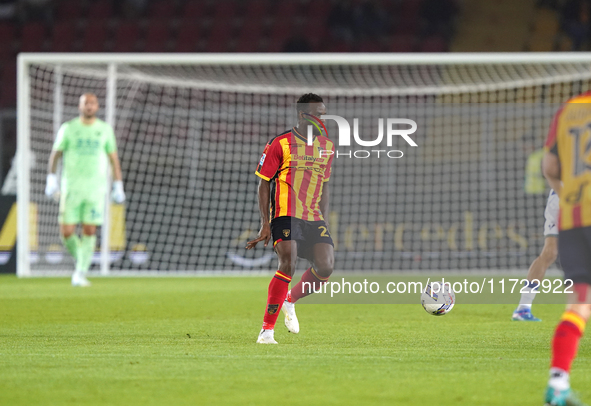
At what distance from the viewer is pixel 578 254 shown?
3.62 meters

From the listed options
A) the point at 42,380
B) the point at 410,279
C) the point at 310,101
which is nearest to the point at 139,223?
the point at 410,279

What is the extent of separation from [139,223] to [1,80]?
7.21m

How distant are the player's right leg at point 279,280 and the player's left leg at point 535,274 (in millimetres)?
2597

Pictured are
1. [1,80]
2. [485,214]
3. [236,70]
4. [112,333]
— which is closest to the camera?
[112,333]

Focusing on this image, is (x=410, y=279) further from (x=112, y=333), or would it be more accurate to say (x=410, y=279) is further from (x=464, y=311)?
(x=112, y=333)

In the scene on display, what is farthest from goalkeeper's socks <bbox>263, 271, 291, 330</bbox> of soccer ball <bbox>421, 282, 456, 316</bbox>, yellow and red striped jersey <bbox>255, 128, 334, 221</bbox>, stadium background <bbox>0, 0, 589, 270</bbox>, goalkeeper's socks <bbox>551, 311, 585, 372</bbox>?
stadium background <bbox>0, 0, 589, 270</bbox>

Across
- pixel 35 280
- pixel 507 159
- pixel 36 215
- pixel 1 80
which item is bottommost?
pixel 35 280

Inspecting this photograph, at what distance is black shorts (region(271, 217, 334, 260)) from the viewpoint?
5.66m

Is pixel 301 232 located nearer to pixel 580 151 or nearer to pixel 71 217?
pixel 580 151

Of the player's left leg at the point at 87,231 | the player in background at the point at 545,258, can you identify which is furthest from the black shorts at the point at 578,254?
the player's left leg at the point at 87,231

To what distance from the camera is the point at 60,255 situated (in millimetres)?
13914

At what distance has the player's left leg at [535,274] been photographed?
7.22 metres

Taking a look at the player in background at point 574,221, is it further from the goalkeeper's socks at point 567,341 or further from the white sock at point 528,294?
the white sock at point 528,294

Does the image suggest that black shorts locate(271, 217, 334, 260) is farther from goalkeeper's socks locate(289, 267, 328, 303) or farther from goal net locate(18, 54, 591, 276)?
goal net locate(18, 54, 591, 276)
